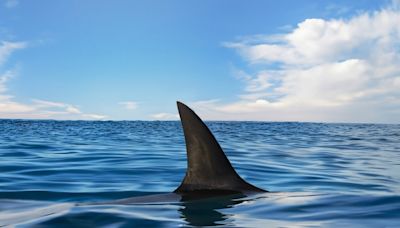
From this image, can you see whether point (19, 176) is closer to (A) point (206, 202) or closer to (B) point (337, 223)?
(A) point (206, 202)

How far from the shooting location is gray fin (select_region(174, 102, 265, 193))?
19.0ft

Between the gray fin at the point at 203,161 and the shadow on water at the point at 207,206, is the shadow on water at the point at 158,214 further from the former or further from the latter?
the gray fin at the point at 203,161

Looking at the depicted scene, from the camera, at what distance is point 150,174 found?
11094mm

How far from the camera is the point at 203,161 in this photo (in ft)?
19.4

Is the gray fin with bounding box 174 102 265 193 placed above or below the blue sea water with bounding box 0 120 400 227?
above

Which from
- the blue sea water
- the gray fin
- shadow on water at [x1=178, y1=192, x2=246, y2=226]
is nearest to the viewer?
shadow on water at [x1=178, y1=192, x2=246, y2=226]

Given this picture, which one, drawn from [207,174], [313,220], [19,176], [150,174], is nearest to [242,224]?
[313,220]

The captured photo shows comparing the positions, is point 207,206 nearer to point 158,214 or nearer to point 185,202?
point 185,202

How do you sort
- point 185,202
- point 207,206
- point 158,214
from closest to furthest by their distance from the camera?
point 158,214, point 207,206, point 185,202

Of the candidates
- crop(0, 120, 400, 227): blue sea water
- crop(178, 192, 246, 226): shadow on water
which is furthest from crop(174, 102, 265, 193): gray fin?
crop(0, 120, 400, 227): blue sea water

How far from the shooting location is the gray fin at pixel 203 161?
579 cm

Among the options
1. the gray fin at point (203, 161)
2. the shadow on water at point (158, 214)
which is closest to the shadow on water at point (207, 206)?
the shadow on water at point (158, 214)

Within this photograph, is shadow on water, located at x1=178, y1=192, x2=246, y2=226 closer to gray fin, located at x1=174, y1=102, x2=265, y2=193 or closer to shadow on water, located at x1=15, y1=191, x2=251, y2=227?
shadow on water, located at x1=15, y1=191, x2=251, y2=227

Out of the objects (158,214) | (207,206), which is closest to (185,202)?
(207,206)
